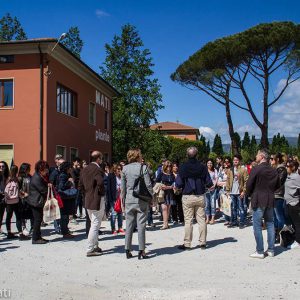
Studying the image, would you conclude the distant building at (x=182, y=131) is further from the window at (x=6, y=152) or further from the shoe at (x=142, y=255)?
the shoe at (x=142, y=255)

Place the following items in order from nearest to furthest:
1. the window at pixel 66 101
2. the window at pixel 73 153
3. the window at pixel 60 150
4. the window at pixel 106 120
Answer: the window at pixel 60 150 < the window at pixel 66 101 < the window at pixel 73 153 < the window at pixel 106 120

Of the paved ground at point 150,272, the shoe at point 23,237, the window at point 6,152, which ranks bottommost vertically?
the paved ground at point 150,272

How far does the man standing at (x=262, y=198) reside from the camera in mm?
6848

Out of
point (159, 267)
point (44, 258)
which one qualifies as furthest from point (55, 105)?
point (159, 267)

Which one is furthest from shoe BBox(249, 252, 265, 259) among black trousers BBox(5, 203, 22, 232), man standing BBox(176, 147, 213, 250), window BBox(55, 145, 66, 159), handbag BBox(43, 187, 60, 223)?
window BBox(55, 145, 66, 159)

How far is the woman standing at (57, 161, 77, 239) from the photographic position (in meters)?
8.83

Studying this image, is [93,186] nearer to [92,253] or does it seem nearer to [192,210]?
[92,253]

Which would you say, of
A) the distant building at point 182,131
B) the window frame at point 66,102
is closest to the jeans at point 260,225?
the window frame at point 66,102

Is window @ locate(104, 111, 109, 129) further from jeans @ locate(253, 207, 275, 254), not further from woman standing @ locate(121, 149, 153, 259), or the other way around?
jeans @ locate(253, 207, 275, 254)

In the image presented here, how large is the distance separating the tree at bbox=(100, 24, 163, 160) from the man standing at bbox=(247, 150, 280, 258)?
24.6 m

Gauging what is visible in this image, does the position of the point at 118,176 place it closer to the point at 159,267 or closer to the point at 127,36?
the point at 159,267

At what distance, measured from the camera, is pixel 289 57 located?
1103 inches

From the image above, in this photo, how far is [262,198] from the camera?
686cm

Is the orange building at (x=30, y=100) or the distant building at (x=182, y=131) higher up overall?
the distant building at (x=182, y=131)
